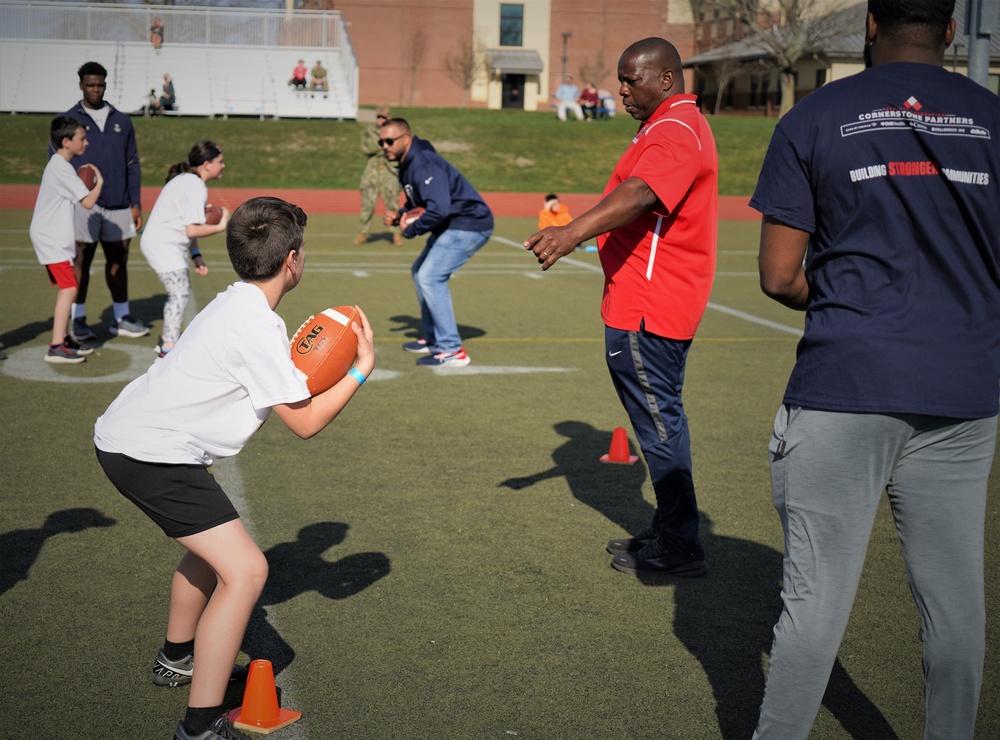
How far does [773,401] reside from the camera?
27.2 feet

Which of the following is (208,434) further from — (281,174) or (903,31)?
(281,174)

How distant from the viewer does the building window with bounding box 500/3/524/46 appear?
216 ft

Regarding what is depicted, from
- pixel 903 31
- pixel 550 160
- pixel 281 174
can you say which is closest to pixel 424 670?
pixel 903 31

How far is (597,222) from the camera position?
4.10 metres

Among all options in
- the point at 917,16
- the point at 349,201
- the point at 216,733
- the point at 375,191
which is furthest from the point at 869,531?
the point at 349,201

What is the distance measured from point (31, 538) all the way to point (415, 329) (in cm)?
651

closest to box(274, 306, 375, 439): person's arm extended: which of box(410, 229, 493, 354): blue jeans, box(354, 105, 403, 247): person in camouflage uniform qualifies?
box(410, 229, 493, 354): blue jeans

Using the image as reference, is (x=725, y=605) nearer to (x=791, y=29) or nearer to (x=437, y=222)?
(x=437, y=222)

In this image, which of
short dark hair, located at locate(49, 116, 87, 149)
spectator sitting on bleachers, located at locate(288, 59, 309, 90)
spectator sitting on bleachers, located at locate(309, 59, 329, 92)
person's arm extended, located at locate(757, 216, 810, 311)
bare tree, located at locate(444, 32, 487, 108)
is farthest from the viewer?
bare tree, located at locate(444, 32, 487, 108)

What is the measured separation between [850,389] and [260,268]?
1.82m

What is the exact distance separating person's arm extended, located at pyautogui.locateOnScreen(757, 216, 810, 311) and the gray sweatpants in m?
0.33

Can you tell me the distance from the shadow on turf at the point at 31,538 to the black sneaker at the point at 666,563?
104 inches

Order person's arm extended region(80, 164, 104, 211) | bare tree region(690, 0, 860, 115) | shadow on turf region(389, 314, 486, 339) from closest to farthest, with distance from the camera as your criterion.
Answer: person's arm extended region(80, 164, 104, 211) → shadow on turf region(389, 314, 486, 339) → bare tree region(690, 0, 860, 115)

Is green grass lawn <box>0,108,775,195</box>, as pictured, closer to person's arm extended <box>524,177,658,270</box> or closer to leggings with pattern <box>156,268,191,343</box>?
leggings with pattern <box>156,268,191,343</box>
